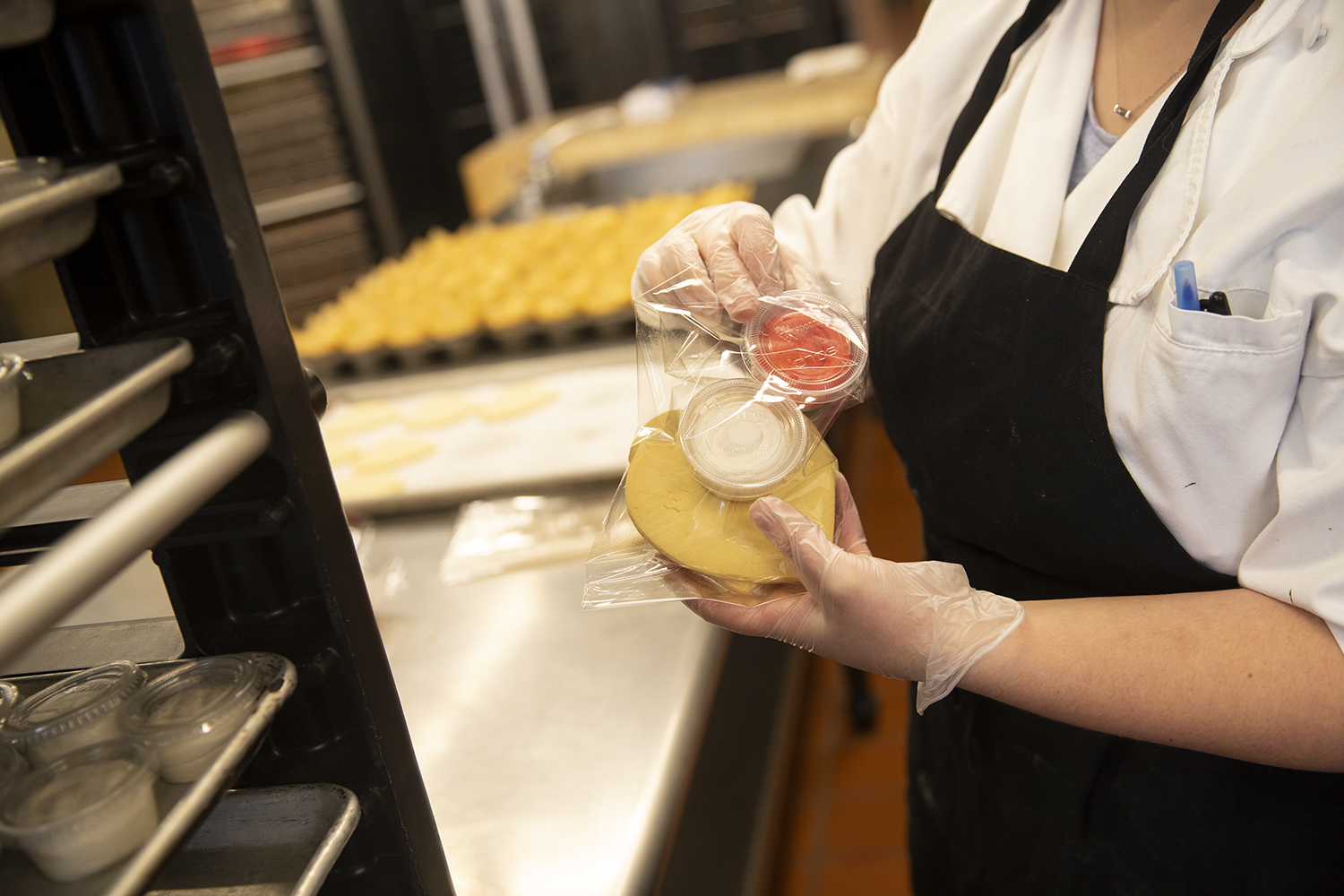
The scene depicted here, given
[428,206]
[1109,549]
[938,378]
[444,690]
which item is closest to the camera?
[1109,549]

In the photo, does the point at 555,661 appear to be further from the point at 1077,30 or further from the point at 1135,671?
the point at 1077,30

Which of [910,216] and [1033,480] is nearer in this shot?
[1033,480]

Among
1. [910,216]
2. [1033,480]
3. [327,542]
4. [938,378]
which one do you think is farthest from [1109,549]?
[327,542]

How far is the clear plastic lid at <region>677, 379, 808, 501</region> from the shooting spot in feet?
2.88

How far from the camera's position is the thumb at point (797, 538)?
815mm

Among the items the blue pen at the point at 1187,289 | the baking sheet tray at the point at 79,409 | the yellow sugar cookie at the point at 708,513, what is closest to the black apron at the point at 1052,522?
the blue pen at the point at 1187,289

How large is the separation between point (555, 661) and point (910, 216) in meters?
0.85

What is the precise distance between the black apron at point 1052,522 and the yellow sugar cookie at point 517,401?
Result: 3.98ft

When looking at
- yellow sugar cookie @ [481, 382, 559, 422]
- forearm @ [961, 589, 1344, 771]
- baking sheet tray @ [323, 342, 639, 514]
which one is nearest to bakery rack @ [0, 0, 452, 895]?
forearm @ [961, 589, 1344, 771]

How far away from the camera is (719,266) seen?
1016 mm

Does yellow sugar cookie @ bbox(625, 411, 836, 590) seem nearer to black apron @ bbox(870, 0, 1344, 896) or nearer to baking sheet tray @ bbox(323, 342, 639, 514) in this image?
black apron @ bbox(870, 0, 1344, 896)

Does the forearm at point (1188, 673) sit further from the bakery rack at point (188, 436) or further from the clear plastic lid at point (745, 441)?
the bakery rack at point (188, 436)

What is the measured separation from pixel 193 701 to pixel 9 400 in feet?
0.82

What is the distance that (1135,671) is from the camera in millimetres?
817
